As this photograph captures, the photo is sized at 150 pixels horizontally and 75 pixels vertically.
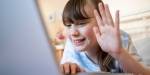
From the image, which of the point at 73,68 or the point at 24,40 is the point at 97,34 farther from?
the point at 24,40

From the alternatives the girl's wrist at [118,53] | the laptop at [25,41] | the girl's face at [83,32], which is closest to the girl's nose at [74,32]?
the girl's face at [83,32]

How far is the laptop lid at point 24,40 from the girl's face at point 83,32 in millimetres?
293

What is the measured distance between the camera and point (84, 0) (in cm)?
63

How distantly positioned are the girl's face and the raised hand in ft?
0.06

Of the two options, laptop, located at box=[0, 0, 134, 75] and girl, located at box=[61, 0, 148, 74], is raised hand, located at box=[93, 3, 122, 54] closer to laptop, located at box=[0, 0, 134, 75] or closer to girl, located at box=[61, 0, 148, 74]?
girl, located at box=[61, 0, 148, 74]

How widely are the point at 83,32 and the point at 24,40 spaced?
1.04 ft

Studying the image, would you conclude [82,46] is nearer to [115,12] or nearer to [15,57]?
[115,12]

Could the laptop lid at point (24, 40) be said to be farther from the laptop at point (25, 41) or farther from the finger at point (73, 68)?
the finger at point (73, 68)

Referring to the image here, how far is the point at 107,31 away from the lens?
584 mm

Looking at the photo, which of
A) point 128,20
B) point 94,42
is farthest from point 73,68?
point 128,20

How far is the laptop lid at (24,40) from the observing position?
30 cm

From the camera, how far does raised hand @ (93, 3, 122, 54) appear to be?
0.58 meters

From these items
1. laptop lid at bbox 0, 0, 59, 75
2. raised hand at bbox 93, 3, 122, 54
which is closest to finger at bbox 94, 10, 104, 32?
raised hand at bbox 93, 3, 122, 54

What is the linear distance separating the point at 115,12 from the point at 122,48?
0.34ft
